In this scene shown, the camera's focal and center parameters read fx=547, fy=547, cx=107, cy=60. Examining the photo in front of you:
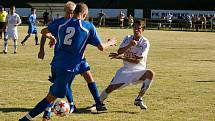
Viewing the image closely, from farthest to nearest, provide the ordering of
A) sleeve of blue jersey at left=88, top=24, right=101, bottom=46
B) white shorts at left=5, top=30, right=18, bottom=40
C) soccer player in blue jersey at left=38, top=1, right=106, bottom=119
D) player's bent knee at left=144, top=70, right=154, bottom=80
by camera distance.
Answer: white shorts at left=5, top=30, right=18, bottom=40, player's bent knee at left=144, top=70, right=154, bottom=80, soccer player in blue jersey at left=38, top=1, right=106, bottom=119, sleeve of blue jersey at left=88, top=24, right=101, bottom=46

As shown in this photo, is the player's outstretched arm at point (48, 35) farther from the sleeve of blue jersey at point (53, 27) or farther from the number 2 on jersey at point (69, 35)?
the number 2 on jersey at point (69, 35)

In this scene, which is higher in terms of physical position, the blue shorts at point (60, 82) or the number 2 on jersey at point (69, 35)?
the number 2 on jersey at point (69, 35)

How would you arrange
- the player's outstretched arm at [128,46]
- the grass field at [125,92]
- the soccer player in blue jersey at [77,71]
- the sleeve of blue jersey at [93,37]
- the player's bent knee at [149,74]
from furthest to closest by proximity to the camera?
1. the player's bent knee at [149,74]
2. the grass field at [125,92]
3. the player's outstretched arm at [128,46]
4. the soccer player in blue jersey at [77,71]
5. the sleeve of blue jersey at [93,37]

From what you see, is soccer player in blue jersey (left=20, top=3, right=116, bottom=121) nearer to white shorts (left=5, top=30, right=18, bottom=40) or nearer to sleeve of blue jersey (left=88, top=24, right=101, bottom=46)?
sleeve of blue jersey (left=88, top=24, right=101, bottom=46)

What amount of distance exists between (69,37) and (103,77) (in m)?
6.79

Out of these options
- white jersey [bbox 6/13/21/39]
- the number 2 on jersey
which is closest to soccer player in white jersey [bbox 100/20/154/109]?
the number 2 on jersey

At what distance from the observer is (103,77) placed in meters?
14.8

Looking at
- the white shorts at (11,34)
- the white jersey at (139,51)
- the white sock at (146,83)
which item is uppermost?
the white jersey at (139,51)

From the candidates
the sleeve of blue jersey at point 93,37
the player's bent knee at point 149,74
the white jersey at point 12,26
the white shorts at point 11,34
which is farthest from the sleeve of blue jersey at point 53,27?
the white jersey at point 12,26

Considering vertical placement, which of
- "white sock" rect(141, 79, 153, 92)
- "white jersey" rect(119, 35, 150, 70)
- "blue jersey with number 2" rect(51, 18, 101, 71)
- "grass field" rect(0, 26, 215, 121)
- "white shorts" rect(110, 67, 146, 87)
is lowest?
"grass field" rect(0, 26, 215, 121)

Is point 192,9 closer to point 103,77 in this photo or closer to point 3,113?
point 103,77

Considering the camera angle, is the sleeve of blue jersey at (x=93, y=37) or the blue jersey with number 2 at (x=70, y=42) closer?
the blue jersey with number 2 at (x=70, y=42)

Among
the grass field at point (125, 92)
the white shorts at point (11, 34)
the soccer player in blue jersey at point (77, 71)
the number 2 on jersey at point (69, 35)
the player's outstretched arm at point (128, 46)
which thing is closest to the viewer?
the number 2 on jersey at point (69, 35)

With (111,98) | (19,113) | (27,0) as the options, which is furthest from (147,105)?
(27,0)
